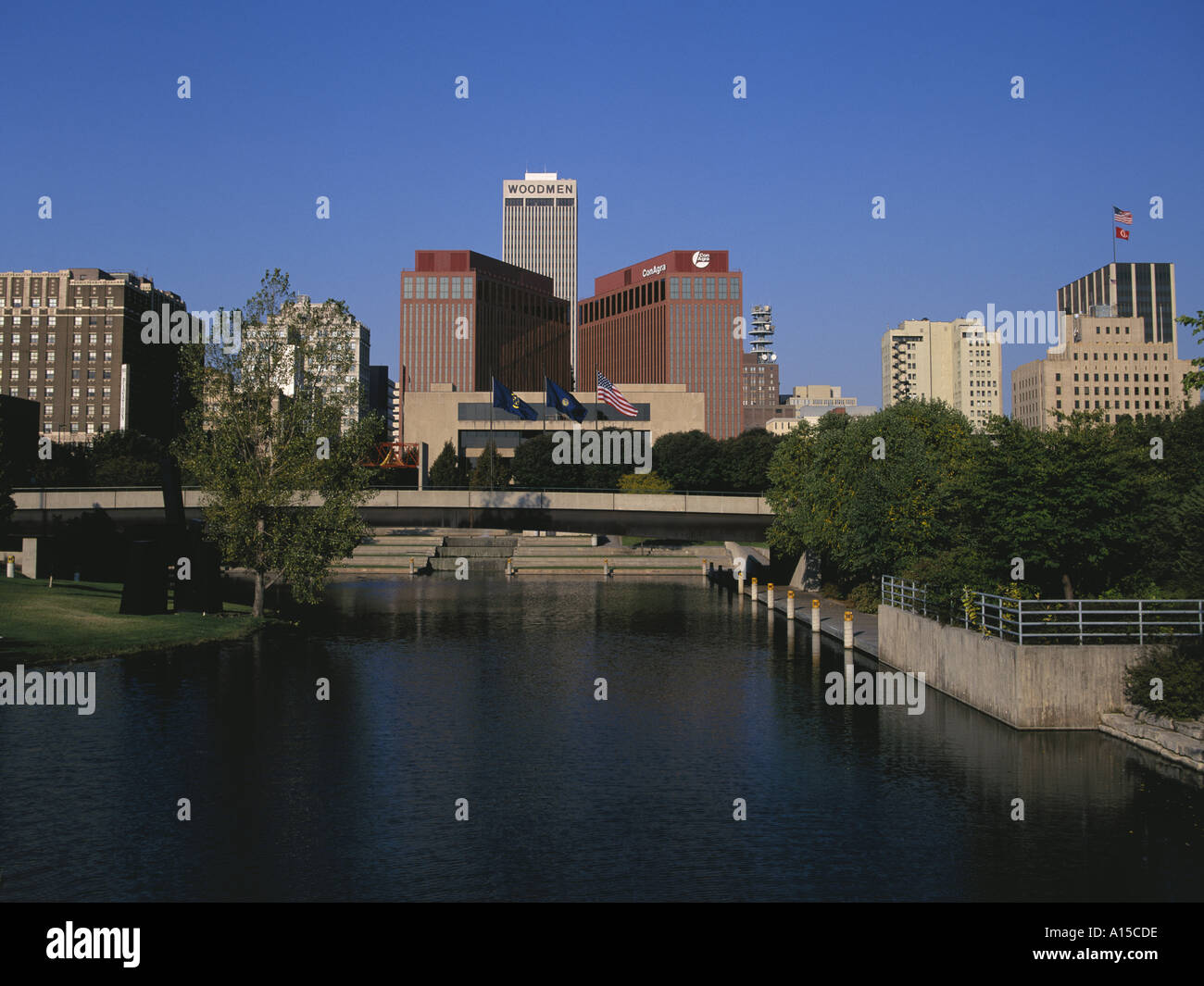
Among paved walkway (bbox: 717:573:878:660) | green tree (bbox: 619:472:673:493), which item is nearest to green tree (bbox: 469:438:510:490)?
green tree (bbox: 619:472:673:493)

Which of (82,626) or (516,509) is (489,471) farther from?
(82,626)

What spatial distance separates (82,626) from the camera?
41.9 metres

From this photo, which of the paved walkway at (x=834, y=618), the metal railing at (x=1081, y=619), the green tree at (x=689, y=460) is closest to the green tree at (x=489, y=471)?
the green tree at (x=689, y=460)

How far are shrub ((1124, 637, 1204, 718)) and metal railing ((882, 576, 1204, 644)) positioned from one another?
2.24ft

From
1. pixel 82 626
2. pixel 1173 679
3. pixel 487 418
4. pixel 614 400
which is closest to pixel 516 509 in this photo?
pixel 614 400

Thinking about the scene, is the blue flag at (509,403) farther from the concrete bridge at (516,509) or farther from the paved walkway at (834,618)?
the paved walkway at (834,618)

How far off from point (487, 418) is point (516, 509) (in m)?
119

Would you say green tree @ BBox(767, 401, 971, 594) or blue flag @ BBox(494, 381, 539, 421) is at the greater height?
blue flag @ BBox(494, 381, 539, 421)

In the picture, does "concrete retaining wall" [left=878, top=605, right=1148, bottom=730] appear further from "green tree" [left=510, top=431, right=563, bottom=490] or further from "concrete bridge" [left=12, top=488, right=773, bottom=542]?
"green tree" [left=510, top=431, right=563, bottom=490]

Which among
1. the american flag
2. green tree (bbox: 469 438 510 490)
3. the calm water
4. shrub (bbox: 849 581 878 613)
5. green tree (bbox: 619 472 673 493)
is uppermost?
the american flag

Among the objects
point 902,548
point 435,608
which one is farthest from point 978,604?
point 435,608

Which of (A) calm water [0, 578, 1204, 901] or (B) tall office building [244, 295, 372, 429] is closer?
(A) calm water [0, 578, 1204, 901]

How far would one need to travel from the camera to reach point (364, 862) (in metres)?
17.0

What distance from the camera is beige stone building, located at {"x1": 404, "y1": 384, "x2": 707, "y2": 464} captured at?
193375 millimetres
